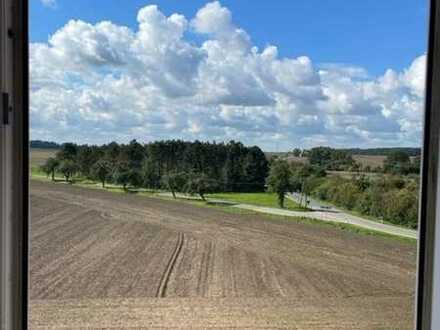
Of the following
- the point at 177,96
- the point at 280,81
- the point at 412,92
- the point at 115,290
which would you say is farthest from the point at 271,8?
the point at 115,290

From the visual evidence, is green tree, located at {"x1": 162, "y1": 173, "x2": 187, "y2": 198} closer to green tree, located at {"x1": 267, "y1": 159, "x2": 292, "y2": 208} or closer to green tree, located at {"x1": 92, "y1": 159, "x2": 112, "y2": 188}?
green tree, located at {"x1": 92, "y1": 159, "x2": 112, "y2": 188}

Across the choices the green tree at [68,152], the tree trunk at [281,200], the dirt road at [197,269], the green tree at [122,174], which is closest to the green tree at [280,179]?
the tree trunk at [281,200]

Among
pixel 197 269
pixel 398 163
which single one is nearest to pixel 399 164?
pixel 398 163

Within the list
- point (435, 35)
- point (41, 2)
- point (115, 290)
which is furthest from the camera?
point (115, 290)

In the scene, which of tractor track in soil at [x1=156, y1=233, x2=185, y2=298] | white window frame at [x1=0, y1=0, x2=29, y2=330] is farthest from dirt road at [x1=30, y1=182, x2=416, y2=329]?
white window frame at [x1=0, y1=0, x2=29, y2=330]

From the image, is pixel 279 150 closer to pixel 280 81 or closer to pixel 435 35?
pixel 280 81

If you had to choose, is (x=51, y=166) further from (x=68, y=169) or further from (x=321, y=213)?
(x=321, y=213)
